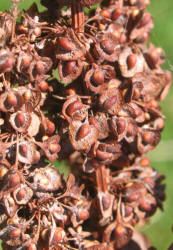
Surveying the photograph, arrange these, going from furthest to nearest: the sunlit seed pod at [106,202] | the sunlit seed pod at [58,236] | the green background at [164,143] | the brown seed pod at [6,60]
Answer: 1. the green background at [164,143]
2. the sunlit seed pod at [106,202]
3. the sunlit seed pod at [58,236]
4. the brown seed pod at [6,60]

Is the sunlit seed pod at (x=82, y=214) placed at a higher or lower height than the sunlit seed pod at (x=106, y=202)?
lower

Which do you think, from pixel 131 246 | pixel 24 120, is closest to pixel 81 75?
pixel 24 120

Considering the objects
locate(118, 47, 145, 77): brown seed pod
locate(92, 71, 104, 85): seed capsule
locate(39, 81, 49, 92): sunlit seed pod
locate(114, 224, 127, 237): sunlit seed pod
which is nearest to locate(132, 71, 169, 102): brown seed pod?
locate(118, 47, 145, 77): brown seed pod

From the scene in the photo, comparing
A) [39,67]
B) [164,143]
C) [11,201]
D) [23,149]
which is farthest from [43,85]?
[164,143]

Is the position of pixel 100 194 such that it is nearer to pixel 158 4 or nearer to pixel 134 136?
pixel 134 136

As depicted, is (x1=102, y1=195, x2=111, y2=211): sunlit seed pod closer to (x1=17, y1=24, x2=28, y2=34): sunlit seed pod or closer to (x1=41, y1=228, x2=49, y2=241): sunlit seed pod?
(x1=41, y1=228, x2=49, y2=241): sunlit seed pod

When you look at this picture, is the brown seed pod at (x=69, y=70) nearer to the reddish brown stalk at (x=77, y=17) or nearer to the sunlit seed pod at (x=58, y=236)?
the reddish brown stalk at (x=77, y=17)

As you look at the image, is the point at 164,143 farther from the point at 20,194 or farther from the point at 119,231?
the point at 20,194


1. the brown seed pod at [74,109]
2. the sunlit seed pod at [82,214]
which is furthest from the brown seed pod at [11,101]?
the sunlit seed pod at [82,214]
